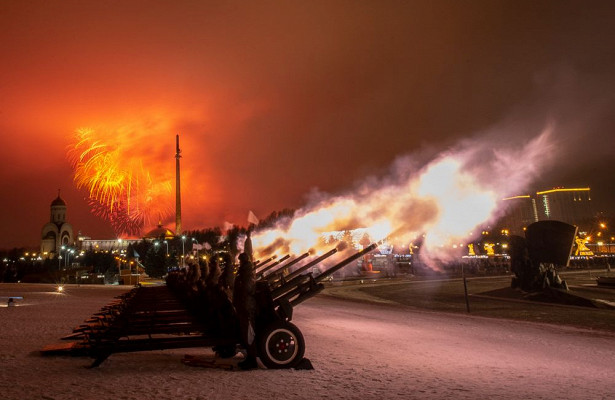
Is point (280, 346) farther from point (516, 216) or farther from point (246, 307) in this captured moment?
point (516, 216)

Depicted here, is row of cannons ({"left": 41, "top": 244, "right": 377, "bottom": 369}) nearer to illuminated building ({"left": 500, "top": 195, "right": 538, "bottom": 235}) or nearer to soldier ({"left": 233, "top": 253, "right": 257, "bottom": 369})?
soldier ({"left": 233, "top": 253, "right": 257, "bottom": 369})

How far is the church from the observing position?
159125mm

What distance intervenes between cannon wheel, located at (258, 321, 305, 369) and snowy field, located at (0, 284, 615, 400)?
22 cm

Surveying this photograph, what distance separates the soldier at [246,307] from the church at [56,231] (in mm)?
171298

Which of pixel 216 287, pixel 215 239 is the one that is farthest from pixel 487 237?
pixel 216 287

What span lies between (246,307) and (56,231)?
17757 centimetres

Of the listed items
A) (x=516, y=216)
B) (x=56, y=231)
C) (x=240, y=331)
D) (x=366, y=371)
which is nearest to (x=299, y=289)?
(x=240, y=331)

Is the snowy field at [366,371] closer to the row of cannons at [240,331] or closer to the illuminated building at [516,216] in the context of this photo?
the row of cannons at [240,331]

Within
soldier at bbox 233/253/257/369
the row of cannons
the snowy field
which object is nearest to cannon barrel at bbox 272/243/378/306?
the row of cannons

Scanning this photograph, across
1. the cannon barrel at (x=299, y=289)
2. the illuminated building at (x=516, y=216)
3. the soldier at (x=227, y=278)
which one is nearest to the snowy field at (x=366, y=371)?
the cannon barrel at (x=299, y=289)

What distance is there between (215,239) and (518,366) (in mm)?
122417

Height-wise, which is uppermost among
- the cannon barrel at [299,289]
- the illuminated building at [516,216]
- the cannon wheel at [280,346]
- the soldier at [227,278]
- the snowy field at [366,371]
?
the illuminated building at [516,216]

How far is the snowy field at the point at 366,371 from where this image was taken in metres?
6.12

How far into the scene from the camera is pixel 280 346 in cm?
751
